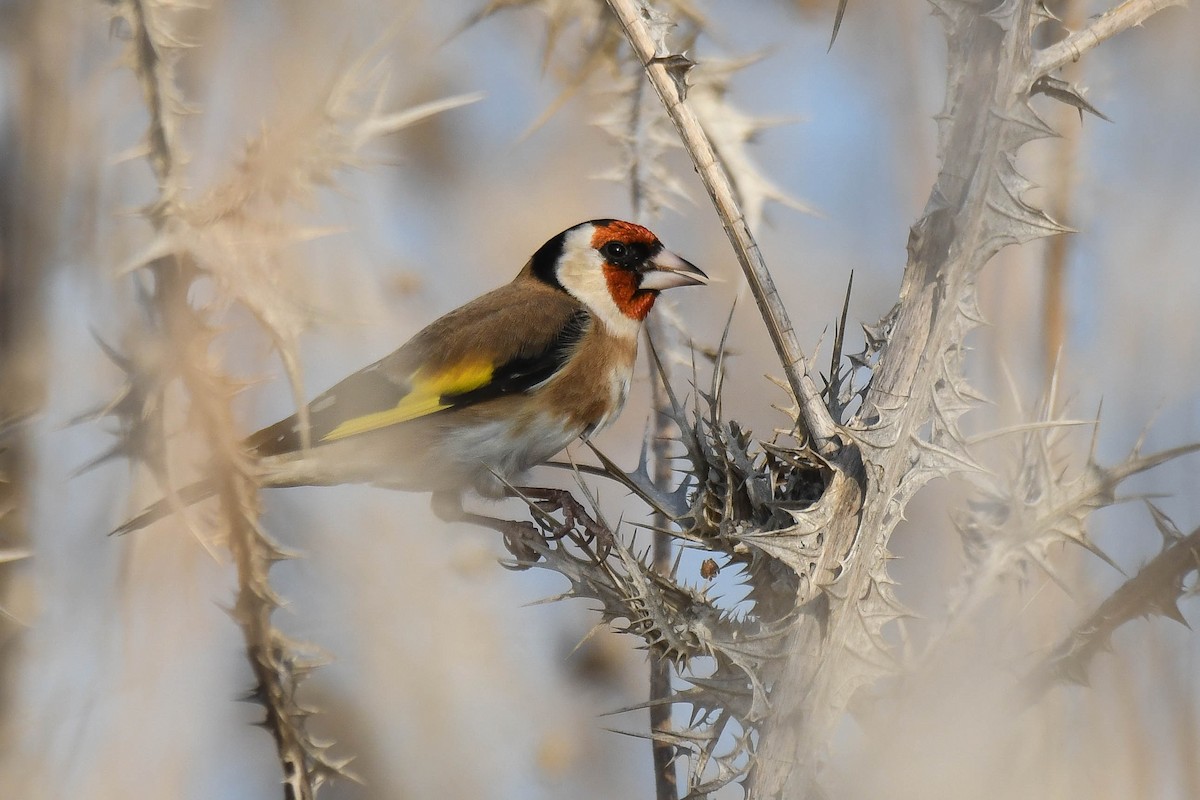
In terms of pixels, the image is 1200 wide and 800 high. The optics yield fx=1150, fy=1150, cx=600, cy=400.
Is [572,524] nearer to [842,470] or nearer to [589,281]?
[842,470]

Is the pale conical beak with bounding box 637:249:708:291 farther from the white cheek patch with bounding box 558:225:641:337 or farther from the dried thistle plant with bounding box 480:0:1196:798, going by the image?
the dried thistle plant with bounding box 480:0:1196:798

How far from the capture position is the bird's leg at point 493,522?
9.18ft

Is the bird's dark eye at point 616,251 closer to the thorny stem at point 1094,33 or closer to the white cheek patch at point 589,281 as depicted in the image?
the white cheek patch at point 589,281

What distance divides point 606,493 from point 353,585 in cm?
102

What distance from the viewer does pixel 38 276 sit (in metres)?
2.72

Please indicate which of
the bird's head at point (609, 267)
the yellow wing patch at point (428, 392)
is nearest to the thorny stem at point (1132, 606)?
the bird's head at point (609, 267)

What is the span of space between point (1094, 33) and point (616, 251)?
230 centimetres

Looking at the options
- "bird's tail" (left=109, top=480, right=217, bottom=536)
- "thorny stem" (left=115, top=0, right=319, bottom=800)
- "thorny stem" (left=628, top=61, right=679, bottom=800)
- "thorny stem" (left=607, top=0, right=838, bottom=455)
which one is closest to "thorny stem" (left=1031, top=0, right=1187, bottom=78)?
"thorny stem" (left=607, top=0, right=838, bottom=455)

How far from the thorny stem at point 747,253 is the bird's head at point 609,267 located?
180 centimetres

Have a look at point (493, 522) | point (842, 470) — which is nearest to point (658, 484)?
point (493, 522)

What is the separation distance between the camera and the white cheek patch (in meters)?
3.94

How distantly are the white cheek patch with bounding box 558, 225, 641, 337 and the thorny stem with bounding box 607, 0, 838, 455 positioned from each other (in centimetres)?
205

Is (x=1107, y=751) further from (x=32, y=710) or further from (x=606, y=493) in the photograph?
(x=32, y=710)

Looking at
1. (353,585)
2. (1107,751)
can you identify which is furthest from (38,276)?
(1107,751)
